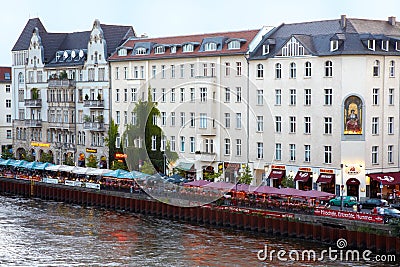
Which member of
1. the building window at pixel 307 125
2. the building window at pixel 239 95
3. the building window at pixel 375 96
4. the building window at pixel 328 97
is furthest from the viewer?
the building window at pixel 239 95

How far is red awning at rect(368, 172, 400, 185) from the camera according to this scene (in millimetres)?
76500

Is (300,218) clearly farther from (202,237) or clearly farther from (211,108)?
(211,108)

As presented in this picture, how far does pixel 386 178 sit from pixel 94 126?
124ft

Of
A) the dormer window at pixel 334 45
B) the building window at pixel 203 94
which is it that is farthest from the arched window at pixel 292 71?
the building window at pixel 203 94

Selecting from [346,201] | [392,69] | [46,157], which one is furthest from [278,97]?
[46,157]

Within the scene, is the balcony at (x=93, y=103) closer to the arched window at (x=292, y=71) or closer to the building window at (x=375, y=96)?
the arched window at (x=292, y=71)

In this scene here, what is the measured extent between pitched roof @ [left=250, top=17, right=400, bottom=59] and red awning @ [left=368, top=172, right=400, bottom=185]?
9731mm

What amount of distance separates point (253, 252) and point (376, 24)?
2915 centimetres

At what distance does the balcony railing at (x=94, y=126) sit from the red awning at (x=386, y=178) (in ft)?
117

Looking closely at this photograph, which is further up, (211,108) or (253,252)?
(211,108)

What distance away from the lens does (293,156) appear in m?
81.4

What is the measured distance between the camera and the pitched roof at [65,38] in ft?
347

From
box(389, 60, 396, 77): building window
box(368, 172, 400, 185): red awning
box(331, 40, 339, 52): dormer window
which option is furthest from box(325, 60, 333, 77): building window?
box(368, 172, 400, 185): red awning

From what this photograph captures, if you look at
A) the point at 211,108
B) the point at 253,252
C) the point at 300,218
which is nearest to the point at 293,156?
the point at 211,108
